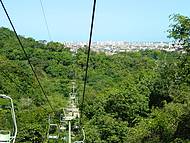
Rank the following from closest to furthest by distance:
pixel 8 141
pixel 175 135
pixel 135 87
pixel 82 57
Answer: pixel 8 141 < pixel 175 135 < pixel 135 87 < pixel 82 57

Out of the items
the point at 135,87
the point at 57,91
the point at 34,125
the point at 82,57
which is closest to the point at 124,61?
the point at 82,57

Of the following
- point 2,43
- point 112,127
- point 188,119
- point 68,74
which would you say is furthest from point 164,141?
point 2,43

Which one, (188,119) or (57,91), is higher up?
(188,119)

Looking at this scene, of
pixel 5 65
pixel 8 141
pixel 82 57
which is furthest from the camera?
pixel 82 57

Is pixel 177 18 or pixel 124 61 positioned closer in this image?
pixel 177 18

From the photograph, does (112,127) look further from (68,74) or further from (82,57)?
(82,57)

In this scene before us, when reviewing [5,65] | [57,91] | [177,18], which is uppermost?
[177,18]

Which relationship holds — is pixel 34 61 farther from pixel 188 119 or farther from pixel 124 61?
pixel 188 119
